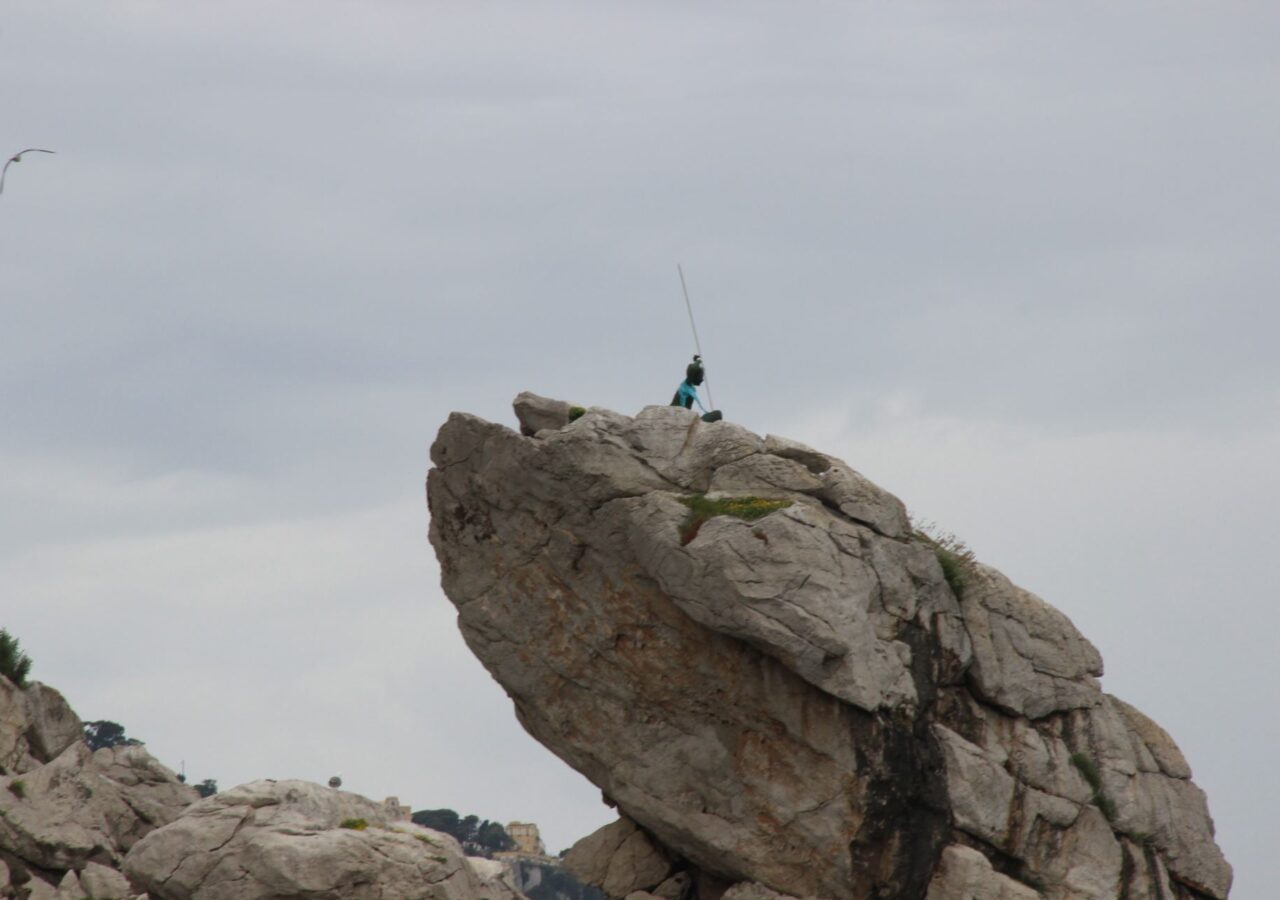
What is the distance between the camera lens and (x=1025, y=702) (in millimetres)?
44875

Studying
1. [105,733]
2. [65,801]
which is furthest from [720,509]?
[105,733]

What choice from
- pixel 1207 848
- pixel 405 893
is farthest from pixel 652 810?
pixel 1207 848

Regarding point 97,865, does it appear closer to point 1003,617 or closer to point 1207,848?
point 1003,617

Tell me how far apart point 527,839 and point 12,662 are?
7438 cm

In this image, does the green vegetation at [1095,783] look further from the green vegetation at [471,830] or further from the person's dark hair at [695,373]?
the green vegetation at [471,830]

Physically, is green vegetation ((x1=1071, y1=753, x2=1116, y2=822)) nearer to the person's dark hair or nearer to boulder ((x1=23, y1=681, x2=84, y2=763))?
the person's dark hair

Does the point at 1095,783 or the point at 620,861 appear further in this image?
the point at 620,861

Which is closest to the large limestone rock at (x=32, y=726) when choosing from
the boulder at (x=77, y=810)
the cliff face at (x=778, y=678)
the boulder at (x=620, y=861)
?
the boulder at (x=77, y=810)

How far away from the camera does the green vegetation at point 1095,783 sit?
44969 millimetres

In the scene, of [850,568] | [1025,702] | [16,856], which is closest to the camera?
[850,568]

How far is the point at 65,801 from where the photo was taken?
50250 millimetres

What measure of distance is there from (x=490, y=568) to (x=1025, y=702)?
1240 cm

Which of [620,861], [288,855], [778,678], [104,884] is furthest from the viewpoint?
[104,884]

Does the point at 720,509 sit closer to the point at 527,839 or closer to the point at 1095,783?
the point at 1095,783
